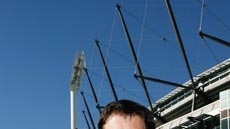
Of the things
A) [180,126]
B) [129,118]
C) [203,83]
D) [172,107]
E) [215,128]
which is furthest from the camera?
[172,107]

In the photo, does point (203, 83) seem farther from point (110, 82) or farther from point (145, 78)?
point (110, 82)

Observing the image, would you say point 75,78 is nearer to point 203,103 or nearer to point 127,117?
point 203,103

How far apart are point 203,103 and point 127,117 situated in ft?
217

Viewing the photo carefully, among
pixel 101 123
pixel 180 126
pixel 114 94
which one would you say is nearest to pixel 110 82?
pixel 114 94

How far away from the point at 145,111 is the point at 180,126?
5901cm

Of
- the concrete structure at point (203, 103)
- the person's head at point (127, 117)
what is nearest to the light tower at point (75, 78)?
the concrete structure at point (203, 103)

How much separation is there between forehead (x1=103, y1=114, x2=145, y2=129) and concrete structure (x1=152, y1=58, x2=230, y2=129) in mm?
49086

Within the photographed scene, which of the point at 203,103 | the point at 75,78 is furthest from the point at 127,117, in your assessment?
the point at 75,78

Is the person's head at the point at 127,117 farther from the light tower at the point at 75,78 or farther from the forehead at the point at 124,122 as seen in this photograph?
the light tower at the point at 75,78

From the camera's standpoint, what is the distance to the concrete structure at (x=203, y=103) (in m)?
52.2

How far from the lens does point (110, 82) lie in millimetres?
78625

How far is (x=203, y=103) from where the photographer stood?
220 ft

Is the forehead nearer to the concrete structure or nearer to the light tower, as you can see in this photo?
the concrete structure

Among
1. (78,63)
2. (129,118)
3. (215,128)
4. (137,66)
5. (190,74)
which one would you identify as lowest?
(129,118)
